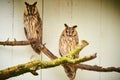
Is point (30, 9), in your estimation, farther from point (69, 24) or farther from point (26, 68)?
point (26, 68)

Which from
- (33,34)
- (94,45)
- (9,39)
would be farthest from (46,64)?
(94,45)

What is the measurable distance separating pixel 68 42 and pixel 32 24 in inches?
12.4

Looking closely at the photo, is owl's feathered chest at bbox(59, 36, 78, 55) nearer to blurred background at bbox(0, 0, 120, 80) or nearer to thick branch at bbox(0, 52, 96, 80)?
blurred background at bbox(0, 0, 120, 80)

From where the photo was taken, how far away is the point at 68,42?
1847 millimetres

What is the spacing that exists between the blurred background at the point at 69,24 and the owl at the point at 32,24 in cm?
14

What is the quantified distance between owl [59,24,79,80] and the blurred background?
0.14 meters

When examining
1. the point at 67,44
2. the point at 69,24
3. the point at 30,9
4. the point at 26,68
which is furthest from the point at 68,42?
the point at 26,68

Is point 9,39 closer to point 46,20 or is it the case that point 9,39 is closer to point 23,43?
point 23,43

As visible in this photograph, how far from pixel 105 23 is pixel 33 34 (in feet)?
2.34

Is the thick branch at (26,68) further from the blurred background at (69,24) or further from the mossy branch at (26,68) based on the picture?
the blurred background at (69,24)

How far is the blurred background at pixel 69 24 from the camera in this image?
1947 millimetres

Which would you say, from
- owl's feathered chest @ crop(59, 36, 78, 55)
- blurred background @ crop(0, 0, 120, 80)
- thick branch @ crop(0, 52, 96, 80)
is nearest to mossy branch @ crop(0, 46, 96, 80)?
thick branch @ crop(0, 52, 96, 80)

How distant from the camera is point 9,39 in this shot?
1.93 m

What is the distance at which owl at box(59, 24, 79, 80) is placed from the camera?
6.03 ft
